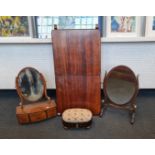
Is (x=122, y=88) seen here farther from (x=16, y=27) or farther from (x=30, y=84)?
(x=16, y=27)

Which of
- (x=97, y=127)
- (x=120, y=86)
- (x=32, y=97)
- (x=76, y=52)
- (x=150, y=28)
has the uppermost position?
(x=150, y=28)

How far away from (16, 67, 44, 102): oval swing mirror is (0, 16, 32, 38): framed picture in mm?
556

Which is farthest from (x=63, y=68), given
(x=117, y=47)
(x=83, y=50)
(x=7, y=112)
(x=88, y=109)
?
(x=7, y=112)

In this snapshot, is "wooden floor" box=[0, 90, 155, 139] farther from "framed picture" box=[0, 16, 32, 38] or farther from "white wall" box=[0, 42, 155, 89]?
"framed picture" box=[0, 16, 32, 38]

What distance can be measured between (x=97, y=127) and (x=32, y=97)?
0.87 m

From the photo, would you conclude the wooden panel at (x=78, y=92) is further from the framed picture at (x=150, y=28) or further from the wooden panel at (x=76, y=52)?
the framed picture at (x=150, y=28)

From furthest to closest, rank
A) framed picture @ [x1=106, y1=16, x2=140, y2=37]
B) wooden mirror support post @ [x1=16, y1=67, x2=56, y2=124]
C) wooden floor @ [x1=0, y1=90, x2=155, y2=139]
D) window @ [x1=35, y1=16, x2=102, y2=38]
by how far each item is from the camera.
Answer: window @ [x1=35, y1=16, x2=102, y2=38], framed picture @ [x1=106, y1=16, x2=140, y2=37], wooden mirror support post @ [x1=16, y1=67, x2=56, y2=124], wooden floor @ [x1=0, y1=90, x2=155, y2=139]

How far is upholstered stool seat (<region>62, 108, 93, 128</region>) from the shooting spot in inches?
85.0

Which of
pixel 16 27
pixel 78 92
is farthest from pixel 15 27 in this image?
pixel 78 92

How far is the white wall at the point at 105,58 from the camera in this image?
2588mm

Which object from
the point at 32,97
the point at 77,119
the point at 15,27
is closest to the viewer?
the point at 77,119

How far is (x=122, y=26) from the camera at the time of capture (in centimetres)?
247

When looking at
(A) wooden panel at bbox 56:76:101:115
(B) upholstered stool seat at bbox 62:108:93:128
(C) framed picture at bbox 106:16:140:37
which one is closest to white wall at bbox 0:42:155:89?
(C) framed picture at bbox 106:16:140:37
